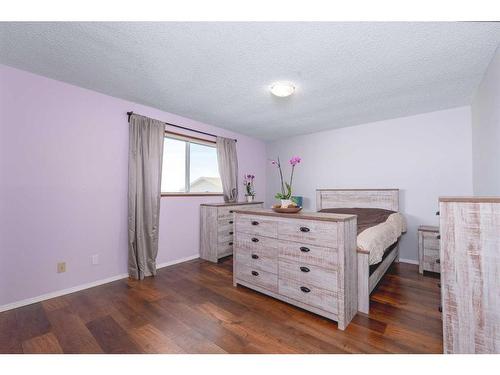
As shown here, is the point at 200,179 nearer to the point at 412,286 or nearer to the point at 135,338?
the point at 135,338

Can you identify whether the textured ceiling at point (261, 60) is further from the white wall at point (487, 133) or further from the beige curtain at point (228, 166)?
the beige curtain at point (228, 166)

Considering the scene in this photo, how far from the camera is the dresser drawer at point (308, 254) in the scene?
5.87 feet

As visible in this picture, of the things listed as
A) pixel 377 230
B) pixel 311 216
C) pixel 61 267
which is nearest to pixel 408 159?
pixel 377 230

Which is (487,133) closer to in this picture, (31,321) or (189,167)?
(189,167)

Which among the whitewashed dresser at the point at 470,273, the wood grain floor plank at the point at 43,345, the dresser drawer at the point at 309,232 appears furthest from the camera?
the dresser drawer at the point at 309,232

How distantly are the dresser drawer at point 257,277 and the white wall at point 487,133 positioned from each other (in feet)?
7.32

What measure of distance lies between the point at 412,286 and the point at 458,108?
258cm

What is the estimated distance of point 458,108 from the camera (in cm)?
305

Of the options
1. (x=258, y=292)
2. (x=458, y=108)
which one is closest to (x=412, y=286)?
(x=258, y=292)

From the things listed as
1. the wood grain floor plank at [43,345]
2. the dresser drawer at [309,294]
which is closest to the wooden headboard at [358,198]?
the dresser drawer at [309,294]

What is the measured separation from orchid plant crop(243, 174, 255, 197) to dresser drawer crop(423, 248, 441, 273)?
9.56 ft

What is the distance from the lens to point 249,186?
448 cm

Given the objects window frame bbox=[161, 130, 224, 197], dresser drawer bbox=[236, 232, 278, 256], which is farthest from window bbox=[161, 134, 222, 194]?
dresser drawer bbox=[236, 232, 278, 256]

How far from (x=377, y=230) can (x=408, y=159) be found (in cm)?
177
